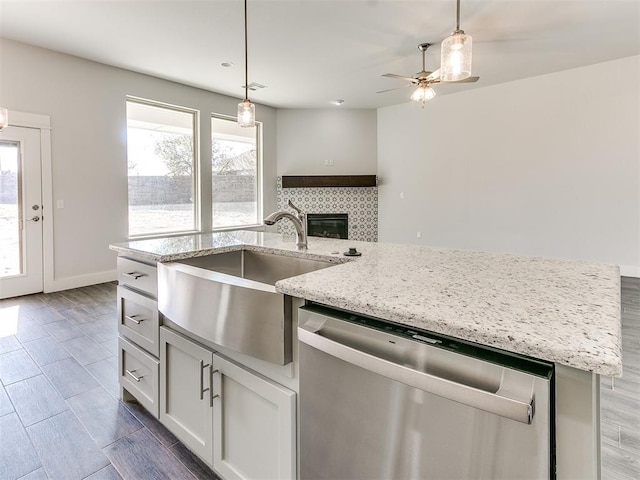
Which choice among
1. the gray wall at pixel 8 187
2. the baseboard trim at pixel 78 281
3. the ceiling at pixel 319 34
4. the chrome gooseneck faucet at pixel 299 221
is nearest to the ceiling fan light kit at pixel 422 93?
the ceiling at pixel 319 34

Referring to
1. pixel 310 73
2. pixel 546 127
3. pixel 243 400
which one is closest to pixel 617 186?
pixel 546 127

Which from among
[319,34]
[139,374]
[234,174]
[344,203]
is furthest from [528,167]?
[139,374]

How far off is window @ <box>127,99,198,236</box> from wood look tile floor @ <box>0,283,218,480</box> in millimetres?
2567

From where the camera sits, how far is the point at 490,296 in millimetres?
932

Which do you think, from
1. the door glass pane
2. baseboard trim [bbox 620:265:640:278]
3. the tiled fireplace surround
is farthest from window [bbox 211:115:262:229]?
baseboard trim [bbox 620:265:640:278]

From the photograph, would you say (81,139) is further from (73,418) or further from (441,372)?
(441,372)

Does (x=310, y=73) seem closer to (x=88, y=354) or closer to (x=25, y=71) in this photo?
(x=25, y=71)

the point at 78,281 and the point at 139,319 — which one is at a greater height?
the point at 139,319

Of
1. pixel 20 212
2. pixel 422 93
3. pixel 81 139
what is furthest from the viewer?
pixel 81 139

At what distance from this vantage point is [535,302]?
2.87ft

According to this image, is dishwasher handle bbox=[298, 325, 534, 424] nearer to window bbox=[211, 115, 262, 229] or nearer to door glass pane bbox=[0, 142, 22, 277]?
door glass pane bbox=[0, 142, 22, 277]

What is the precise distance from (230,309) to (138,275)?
83 centimetres

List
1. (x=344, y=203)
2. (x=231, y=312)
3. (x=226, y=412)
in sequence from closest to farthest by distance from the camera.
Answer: (x=231, y=312), (x=226, y=412), (x=344, y=203)

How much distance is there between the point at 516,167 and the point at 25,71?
22.7 feet
